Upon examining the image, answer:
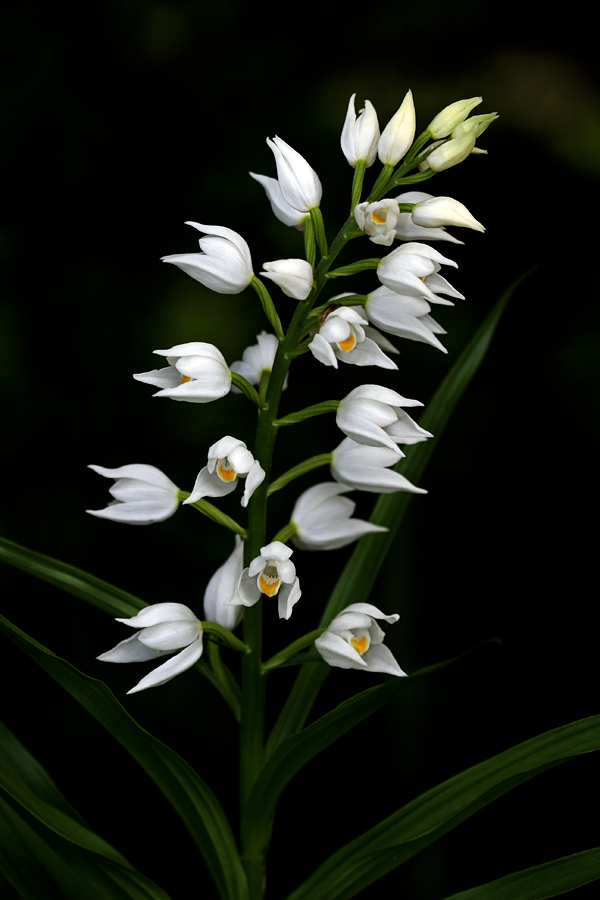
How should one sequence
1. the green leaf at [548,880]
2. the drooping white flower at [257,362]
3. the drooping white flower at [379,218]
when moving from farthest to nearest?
the drooping white flower at [257,362]
the green leaf at [548,880]
the drooping white flower at [379,218]

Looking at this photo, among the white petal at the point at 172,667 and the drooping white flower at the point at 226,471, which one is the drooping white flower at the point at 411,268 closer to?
the drooping white flower at the point at 226,471

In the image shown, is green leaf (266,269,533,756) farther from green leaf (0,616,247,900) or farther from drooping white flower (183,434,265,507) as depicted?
drooping white flower (183,434,265,507)

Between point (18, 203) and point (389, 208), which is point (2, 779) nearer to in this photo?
point (389, 208)

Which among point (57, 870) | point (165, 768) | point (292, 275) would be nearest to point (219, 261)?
point (292, 275)

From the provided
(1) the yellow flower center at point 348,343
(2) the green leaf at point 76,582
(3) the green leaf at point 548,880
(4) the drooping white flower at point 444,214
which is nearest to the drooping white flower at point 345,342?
(1) the yellow flower center at point 348,343

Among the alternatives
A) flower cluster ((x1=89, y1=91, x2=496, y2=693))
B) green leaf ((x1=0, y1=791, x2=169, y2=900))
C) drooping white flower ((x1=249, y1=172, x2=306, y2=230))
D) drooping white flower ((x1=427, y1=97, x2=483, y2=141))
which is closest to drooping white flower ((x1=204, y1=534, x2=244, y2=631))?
flower cluster ((x1=89, y1=91, x2=496, y2=693))

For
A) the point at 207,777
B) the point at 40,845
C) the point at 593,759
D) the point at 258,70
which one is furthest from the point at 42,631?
the point at 258,70

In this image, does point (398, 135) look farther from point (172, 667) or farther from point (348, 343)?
point (172, 667)
